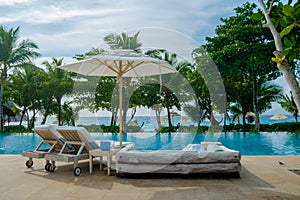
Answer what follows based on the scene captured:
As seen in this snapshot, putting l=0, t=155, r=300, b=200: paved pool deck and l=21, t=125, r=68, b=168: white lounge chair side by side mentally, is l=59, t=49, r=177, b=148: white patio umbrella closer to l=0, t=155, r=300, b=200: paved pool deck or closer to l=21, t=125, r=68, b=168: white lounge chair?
l=21, t=125, r=68, b=168: white lounge chair

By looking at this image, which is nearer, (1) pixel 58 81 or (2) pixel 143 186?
(2) pixel 143 186

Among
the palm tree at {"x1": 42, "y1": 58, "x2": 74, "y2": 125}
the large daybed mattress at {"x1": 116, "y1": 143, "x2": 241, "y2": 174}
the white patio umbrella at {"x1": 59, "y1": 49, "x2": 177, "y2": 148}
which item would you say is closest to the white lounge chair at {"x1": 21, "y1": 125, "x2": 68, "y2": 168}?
the white patio umbrella at {"x1": 59, "y1": 49, "x2": 177, "y2": 148}

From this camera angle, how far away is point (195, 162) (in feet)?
12.2

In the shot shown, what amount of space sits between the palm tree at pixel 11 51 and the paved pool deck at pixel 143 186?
1280cm

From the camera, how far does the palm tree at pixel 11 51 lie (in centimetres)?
1531

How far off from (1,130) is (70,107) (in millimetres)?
4769

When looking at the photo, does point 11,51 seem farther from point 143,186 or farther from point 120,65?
point 143,186

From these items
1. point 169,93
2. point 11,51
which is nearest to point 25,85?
point 11,51

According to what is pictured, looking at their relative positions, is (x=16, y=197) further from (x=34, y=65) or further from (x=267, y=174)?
(x=34, y=65)

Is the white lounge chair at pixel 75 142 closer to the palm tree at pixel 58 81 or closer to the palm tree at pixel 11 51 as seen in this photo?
the palm tree at pixel 11 51

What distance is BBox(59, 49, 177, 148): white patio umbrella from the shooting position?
→ 4.13 metres

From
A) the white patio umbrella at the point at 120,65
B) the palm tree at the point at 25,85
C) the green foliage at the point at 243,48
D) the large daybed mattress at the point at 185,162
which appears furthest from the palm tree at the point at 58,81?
the large daybed mattress at the point at 185,162

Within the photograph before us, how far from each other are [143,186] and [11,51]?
49.0 feet

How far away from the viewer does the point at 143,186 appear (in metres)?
Answer: 3.34
